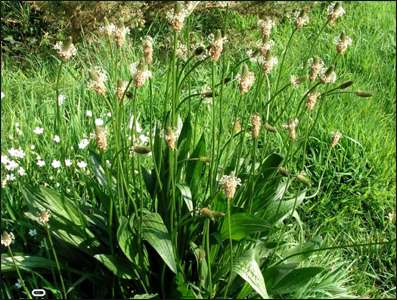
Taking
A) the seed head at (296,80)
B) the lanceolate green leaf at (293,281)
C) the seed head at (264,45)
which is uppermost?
the seed head at (264,45)

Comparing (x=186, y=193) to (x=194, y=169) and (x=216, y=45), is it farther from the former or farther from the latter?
(x=216, y=45)

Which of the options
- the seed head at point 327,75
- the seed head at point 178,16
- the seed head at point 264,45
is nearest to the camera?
the seed head at point 178,16

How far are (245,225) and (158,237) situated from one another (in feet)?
1.12

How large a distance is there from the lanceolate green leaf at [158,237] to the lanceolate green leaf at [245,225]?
10.5 inches

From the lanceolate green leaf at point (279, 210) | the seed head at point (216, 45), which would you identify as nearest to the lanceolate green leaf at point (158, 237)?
the lanceolate green leaf at point (279, 210)

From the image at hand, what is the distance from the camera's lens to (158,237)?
1.84 m

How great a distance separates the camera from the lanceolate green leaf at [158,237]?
1.82 metres

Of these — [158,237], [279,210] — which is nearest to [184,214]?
[158,237]

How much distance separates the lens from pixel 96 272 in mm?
2082

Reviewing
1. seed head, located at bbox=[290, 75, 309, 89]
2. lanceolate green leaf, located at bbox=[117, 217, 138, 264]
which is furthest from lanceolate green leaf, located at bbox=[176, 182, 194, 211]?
seed head, located at bbox=[290, 75, 309, 89]

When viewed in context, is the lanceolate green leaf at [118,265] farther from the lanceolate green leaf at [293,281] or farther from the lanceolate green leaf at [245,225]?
the lanceolate green leaf at [293,281]

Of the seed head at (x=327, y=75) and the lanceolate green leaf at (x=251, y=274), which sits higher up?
the seed head at (x=327, y=75)

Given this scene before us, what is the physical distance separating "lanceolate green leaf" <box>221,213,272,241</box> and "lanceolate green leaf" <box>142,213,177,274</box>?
0.27m

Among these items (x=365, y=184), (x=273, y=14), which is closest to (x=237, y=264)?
(x=365, y=184)
